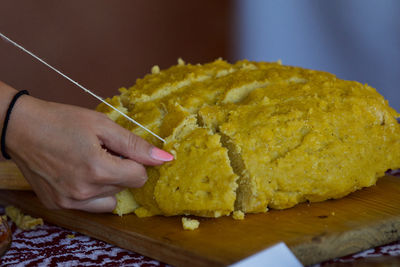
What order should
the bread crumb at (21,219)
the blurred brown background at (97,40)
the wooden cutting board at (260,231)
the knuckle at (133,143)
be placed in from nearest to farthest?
the wooden cutting board at (260,231) < the knuckle at (133,143) < the bread crumb at (21,219) < the blurred brown background at (97,40)

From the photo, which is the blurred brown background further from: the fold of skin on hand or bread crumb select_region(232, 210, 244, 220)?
bread crumb select_region(232, 210, 244, 220)

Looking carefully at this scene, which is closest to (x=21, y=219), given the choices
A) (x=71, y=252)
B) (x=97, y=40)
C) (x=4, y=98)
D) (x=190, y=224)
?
(x=71, y=252)

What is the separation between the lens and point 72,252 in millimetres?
1271

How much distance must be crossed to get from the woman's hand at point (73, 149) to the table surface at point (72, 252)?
0.13 metres

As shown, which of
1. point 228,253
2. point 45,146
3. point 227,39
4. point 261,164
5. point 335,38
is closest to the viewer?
point 228,253

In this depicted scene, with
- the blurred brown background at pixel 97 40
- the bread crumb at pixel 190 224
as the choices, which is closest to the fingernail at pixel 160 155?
the bread crumb at pixel 190 224

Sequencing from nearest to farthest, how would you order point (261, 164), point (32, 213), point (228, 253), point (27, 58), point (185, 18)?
point (228, 253), point (261, 164), point (32, 213), point (27, 58), point (185, 18)

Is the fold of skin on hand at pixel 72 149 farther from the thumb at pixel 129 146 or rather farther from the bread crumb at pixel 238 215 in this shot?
the bread crumb at pixel 238 215

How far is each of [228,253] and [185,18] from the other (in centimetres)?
327

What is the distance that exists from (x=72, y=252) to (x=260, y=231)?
0.47 meters

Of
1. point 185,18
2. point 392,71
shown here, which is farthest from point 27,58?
point 392,71

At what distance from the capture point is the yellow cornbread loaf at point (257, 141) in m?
1.31

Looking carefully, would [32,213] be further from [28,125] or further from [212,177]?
[212,177]

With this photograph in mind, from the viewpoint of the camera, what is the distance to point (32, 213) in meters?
1.58
